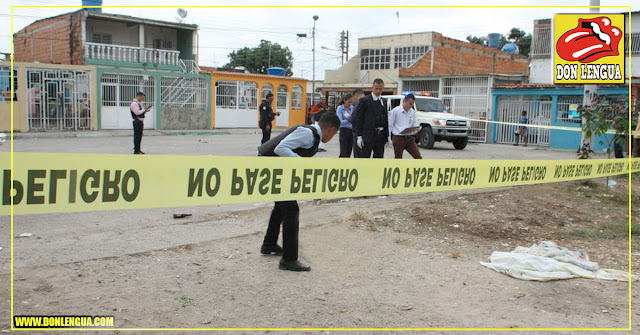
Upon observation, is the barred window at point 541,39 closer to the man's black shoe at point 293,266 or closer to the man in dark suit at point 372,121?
the man in dark suit at point 372,121

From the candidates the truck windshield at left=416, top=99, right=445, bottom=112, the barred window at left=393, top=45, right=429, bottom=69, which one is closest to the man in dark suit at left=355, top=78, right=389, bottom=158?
the truck windshield at left=416, top=99, right=445, bottom=112

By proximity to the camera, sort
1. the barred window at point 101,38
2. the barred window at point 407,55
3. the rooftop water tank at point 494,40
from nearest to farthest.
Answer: the barred window at point 101,38
the barred window at point 407,55
the rooftop water tank at point 494,40

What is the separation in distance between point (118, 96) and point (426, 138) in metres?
16.0

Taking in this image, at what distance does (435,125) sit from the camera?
1816 cm

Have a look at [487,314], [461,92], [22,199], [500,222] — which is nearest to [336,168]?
[487,314]

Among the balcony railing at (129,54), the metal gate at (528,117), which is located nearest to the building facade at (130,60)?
the balcony railing at (129,54)

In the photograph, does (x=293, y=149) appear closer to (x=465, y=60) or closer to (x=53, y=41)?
(x=53, y=41)

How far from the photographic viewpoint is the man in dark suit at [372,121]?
7.57 meters

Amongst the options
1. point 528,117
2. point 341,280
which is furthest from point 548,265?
point 528,117

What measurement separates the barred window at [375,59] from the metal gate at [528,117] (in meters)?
18.1

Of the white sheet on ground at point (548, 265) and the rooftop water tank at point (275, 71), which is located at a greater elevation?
the rooftop water tank at point (275, 71)

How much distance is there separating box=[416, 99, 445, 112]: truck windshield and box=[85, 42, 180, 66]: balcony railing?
59.1ft

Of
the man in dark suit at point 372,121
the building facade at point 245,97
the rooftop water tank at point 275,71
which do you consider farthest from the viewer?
the rooftop water tank at point 275,71

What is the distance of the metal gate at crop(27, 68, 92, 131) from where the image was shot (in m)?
22.7
